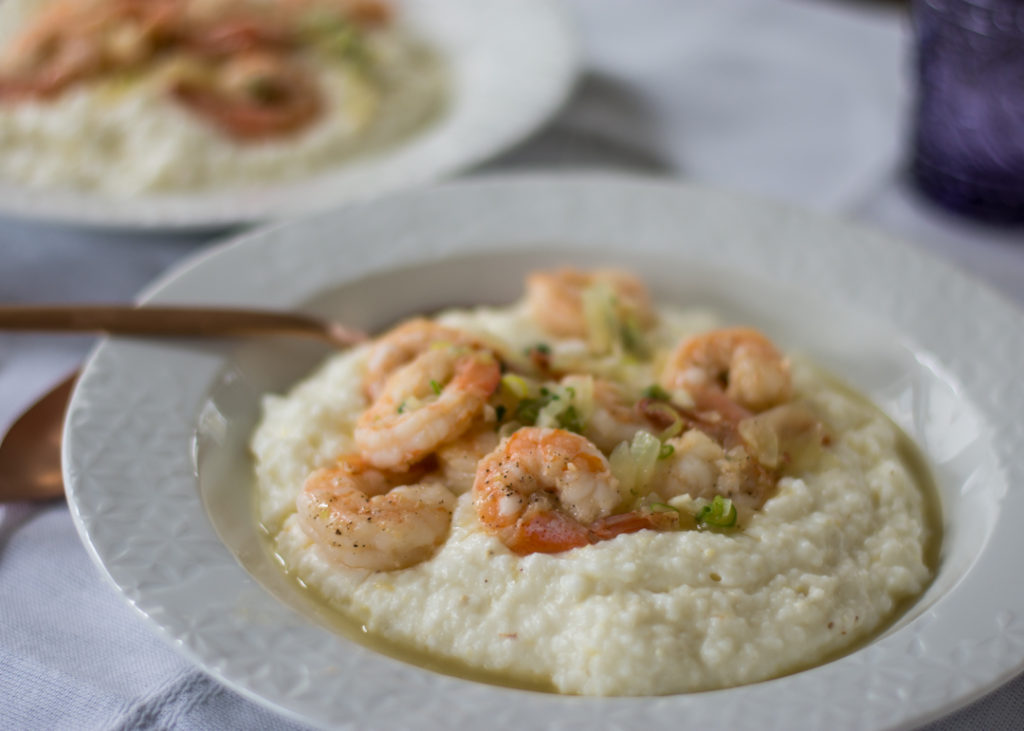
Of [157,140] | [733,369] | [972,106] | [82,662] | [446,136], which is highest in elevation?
[972,106]

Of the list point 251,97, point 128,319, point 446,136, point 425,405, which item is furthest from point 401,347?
point 251,97

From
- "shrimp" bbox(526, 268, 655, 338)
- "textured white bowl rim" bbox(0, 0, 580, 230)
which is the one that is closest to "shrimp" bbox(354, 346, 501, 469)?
"shrimp" bbox(526, 268, 655, 338)

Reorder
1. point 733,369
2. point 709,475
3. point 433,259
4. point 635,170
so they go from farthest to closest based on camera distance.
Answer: point 635,170, point 433,259, point 733,369, point 709,475

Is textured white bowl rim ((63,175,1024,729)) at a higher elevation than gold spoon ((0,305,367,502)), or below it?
higher

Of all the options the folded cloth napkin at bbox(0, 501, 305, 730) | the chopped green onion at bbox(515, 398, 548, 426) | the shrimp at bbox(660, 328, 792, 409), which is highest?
the shrimp at bbox(660, 328, 792, 409)

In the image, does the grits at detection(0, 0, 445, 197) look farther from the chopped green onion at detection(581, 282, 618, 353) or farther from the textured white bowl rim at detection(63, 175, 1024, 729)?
the chopped green onion at detection(581, 282, 618, 353)

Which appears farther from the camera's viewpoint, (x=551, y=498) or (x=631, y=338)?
(x=631, y=338)

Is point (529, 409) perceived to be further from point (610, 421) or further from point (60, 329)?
point (60, 329)

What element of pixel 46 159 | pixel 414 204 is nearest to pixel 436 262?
pixel 414 204

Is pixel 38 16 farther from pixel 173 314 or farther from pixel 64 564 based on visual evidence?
pixel 64 564
